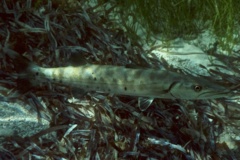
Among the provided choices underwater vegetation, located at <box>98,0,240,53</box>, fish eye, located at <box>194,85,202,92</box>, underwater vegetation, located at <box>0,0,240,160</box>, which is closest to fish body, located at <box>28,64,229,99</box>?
fish eye, located at <box>194,85,202,92</box>

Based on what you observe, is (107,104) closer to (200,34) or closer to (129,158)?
(129,158)

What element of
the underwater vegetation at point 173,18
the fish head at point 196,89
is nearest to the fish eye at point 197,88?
the fish head at point 196,89

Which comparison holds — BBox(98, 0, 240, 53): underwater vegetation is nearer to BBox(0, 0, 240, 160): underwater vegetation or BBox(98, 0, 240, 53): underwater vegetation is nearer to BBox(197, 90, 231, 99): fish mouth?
BBox(0, 0, 240, 160): underwater vegetation

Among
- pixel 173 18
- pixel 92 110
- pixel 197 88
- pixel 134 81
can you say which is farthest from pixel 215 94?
pixel 173 18

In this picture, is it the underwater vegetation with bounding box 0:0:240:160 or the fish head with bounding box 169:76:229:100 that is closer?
the fish head with bounding box 169:76:229:100

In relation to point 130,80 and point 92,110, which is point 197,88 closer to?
point 130,80

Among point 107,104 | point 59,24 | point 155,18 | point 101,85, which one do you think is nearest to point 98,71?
point 101,85

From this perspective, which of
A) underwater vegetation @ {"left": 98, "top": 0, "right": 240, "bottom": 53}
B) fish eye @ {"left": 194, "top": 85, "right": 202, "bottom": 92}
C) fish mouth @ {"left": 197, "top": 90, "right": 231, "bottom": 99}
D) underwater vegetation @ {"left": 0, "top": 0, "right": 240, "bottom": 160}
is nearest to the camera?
fish mouth @ {"left": 197, "top": 90, "right": 231, "bottom": 99}
